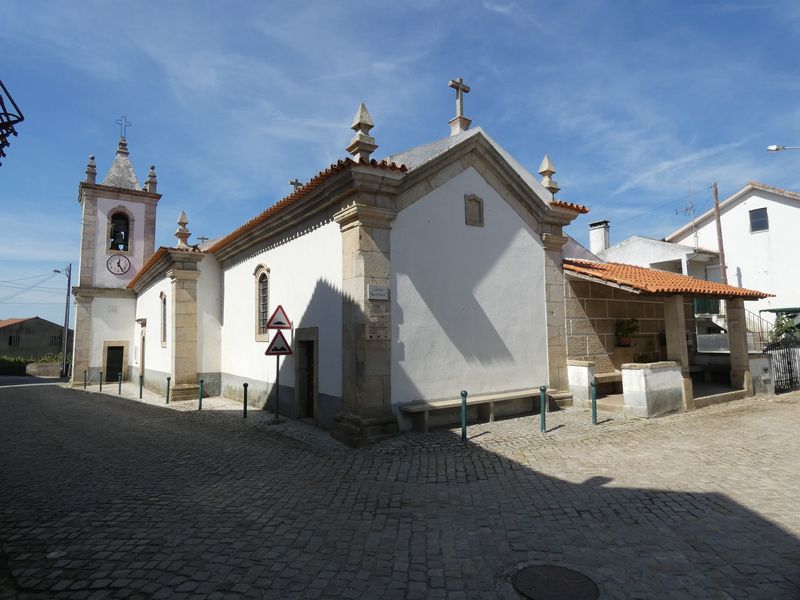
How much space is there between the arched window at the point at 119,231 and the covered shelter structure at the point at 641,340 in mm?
20816

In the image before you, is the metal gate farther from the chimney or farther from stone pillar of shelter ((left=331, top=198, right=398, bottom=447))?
the chimney

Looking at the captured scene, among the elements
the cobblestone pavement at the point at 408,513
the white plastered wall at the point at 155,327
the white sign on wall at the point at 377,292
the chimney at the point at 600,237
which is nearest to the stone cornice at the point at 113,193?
the white plastered wall at the point at 155,327

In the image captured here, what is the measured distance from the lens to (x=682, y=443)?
25.2 feet

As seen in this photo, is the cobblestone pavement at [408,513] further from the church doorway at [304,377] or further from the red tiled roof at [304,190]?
the red tiled roof at [304,190]

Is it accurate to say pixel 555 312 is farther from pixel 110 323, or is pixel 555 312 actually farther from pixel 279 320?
pixel 110 323

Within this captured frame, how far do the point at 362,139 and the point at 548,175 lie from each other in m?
5.18

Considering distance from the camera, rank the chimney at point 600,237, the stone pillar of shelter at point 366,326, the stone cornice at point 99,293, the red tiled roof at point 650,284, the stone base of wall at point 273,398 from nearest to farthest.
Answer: the stone pillar of shelter at point 366,326
the stone base of wall at point 273,398
the red tiled roof at point 650,284
the stone cornice at point 99,293
the chimney at point 600,237

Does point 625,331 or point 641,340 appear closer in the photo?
point 625,331

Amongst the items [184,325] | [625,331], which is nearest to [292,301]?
[184,325]

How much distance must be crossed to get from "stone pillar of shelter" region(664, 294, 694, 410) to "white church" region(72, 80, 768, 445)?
223 centimetres

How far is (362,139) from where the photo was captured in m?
8.30

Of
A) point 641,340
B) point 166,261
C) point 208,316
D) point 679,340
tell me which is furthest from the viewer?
point 166,261

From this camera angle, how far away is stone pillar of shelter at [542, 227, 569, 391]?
426 inches

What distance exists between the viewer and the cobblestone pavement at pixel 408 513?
12.1ft
